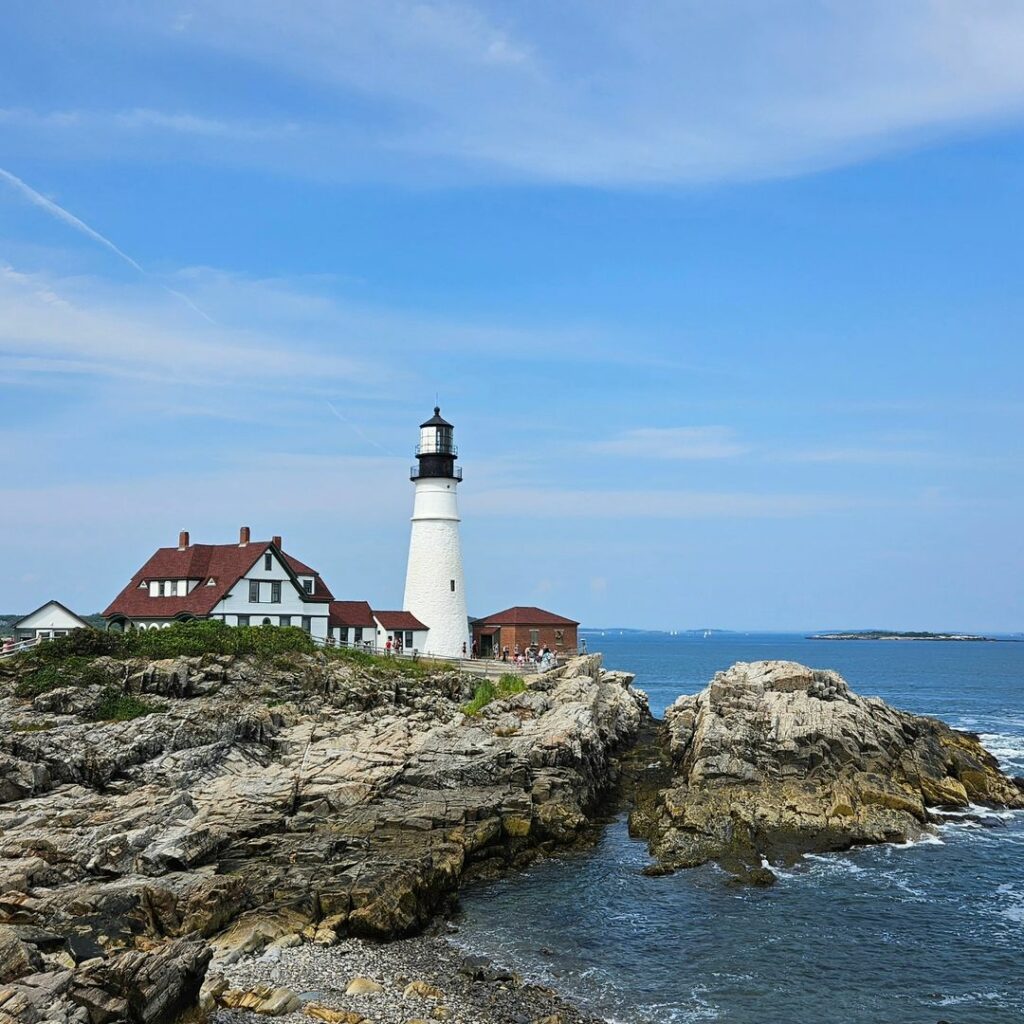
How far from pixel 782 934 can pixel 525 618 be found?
119 feet

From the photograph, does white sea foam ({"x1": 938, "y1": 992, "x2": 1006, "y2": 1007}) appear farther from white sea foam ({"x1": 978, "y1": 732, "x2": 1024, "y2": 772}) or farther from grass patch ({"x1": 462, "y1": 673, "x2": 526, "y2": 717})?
white sea foam ({"x1": 978, "y1": 732, "x2": 1024, "y2": 772})

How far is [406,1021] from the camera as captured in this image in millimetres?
16172

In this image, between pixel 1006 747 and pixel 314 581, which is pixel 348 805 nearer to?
pixel 314 581

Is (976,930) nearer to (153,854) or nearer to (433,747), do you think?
(433,747)

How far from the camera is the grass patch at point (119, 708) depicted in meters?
33.6

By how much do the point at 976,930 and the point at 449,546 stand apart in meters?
35.2

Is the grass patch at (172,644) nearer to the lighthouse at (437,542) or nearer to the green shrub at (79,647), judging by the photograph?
the green shrub at (79,647)

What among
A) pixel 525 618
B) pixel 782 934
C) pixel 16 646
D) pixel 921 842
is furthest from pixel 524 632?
pixel 782 934

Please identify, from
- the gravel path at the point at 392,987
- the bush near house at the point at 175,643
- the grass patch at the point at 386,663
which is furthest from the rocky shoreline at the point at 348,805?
the bush near house at the point at 175,643

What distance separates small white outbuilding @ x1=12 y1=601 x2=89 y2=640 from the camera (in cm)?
4634

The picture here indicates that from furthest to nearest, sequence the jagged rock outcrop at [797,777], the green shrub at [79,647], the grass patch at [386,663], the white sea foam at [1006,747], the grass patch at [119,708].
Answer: the grass patch at [386,663]
the white sea foam at [1006,747]
the green shrub at [79,647]
the grass patch at [119,708]
the jagged rock outcrop at [797,777]

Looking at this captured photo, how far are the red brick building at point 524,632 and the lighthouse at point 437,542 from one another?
3957 millimetres

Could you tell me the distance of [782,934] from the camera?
2141 centimetres

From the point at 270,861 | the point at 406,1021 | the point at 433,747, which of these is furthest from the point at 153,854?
the point at 433,747
